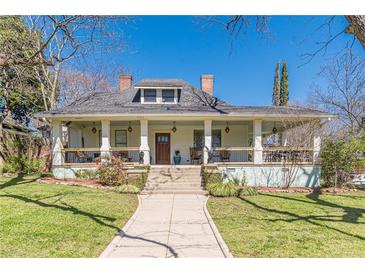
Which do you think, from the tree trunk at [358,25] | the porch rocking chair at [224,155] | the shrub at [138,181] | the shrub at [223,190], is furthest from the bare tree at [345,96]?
the tree trunk at [358,25]

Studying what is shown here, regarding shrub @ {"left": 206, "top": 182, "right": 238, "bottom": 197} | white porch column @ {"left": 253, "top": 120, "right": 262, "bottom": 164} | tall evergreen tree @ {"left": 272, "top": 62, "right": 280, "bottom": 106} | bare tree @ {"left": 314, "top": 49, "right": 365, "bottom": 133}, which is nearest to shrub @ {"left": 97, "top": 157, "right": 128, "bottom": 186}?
shrub @ {"left": 206, "top": 182, "right": 238, "bottom": 197}

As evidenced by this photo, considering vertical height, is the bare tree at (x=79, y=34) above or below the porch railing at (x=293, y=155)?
above

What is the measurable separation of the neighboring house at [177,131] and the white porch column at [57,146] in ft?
0.16

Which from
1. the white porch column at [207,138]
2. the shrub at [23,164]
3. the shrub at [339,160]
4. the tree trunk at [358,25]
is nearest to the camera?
the tree trunk at [358,25]

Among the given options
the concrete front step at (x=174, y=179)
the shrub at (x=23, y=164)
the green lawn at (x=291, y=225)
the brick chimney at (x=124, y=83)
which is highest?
the brick chimney at (x=124, y=83)

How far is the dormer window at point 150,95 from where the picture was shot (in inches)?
620

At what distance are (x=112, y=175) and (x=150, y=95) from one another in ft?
22.2

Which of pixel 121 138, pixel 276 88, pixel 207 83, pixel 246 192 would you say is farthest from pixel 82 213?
pixel 276 88

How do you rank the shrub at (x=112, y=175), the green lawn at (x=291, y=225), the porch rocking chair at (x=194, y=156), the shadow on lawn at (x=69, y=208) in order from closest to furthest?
the green lawn at (x=291, y=225)
the shadow on lawn at (x=69, y=208)
the shrub at (x=112, y=175)
the porch rocking chair at (x=194, y=156)

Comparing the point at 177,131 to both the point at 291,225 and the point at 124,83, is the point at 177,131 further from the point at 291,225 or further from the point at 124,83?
the point at 291,225

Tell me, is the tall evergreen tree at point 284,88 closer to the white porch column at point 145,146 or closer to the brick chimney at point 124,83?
the brick chimney at point 124,83

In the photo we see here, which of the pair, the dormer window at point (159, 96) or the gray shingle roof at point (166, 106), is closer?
the gray shingle roof at point (166, 106)

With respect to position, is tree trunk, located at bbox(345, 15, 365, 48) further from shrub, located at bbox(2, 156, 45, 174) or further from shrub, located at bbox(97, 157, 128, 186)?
shrub, located at bbox(2, 156, 45, 174)

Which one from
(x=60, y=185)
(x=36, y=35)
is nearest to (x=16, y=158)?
(x=60, y=185)
